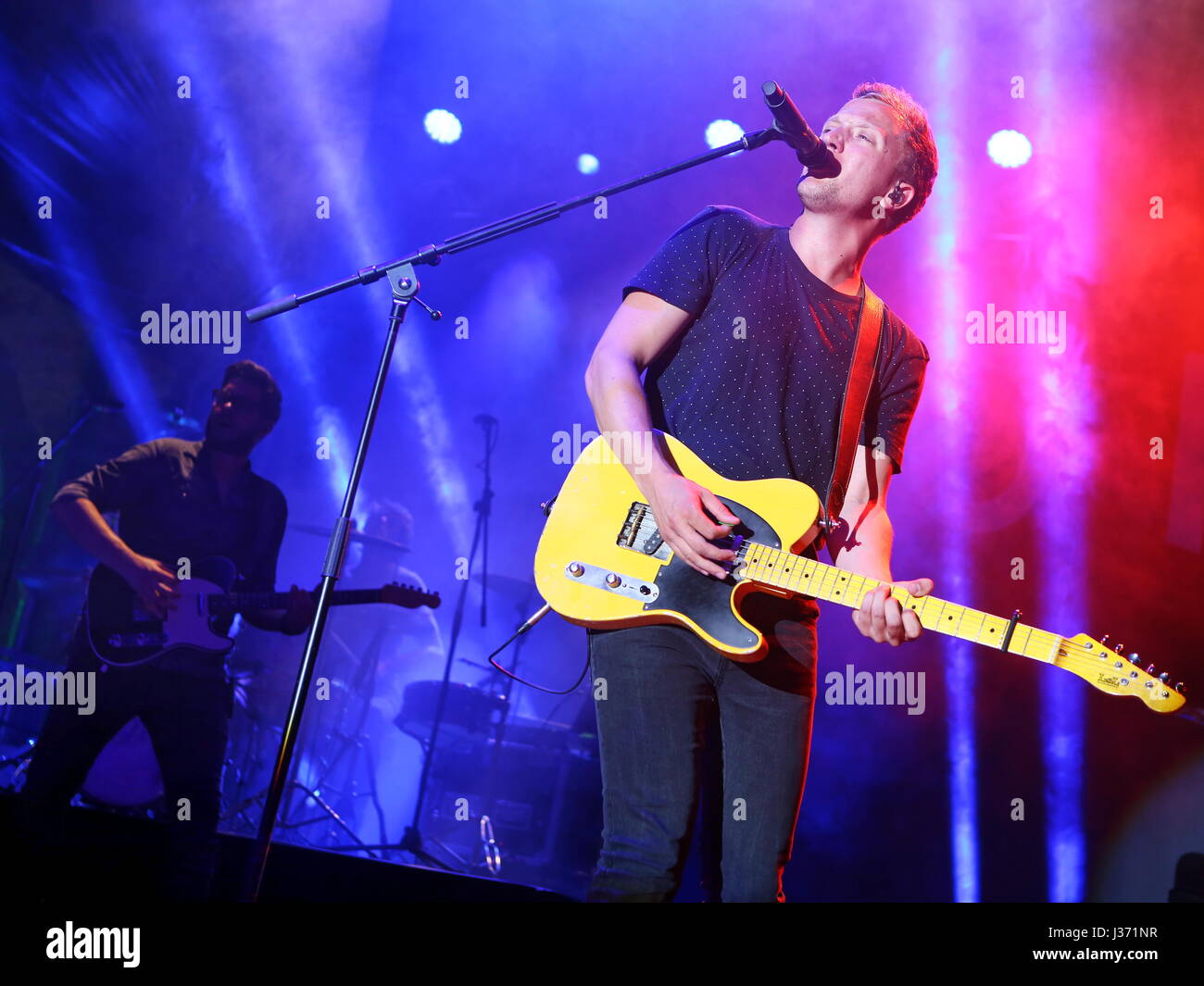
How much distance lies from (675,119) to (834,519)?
127 inches

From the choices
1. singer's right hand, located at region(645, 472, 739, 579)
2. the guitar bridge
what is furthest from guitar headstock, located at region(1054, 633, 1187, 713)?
the guitar bridge

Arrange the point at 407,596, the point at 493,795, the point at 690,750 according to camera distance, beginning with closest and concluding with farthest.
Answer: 1. the point at 690,750
2. the point at 407,596
3. the point at 493,795

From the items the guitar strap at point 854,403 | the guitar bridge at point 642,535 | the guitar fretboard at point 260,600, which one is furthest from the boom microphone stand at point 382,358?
the guitar fretboard at point 260,600

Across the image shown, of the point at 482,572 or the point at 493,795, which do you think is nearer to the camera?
the point at 493,795

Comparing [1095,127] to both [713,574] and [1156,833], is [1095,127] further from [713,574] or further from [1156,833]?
[713,574]

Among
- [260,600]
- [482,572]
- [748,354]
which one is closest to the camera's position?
[748,354]

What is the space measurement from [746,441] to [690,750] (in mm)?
841

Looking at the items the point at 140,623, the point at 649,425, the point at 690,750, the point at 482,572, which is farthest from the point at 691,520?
the point at 482,572

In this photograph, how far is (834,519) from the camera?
2656 millimetres

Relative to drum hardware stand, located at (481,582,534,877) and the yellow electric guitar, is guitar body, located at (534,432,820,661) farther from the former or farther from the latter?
drum hardware stand, located at (481,582,534,877)

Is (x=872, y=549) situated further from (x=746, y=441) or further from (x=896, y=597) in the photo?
(x=746, y=441)

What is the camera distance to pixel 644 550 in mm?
2389

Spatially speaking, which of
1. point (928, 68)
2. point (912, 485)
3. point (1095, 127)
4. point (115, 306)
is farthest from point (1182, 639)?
point (115, 306)

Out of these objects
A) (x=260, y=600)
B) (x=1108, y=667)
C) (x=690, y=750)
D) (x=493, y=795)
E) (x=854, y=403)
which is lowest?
(x=493, y=795)
